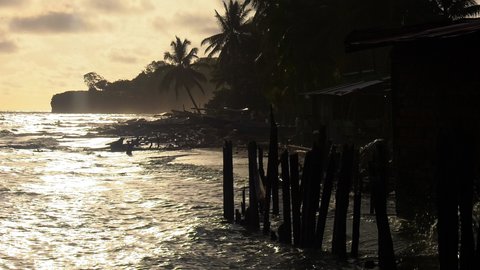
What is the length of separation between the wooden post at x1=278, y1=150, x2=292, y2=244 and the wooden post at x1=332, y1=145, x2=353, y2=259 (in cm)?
107

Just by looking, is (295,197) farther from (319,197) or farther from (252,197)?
(252,197)

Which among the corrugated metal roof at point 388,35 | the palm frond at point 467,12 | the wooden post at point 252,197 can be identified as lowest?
the wooden post at point 252,197

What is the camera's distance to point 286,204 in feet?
30.1

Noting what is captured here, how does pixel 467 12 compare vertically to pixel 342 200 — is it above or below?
above

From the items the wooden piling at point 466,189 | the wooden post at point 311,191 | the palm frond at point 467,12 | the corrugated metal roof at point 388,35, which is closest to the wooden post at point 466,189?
the wooden piling at point 466,189

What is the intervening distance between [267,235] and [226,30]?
141 feet

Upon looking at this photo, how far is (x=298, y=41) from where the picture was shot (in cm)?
2845

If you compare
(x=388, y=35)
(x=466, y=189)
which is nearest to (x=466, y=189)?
(x=466, y=189)

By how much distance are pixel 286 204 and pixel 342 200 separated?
1.46m

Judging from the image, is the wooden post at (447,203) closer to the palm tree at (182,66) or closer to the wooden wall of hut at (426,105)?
the wooden wall of hut at (426,105)

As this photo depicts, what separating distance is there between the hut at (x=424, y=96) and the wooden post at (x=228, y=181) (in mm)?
3316

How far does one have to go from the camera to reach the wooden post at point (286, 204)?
9.11m

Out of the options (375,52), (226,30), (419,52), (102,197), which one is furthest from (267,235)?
(226,30)

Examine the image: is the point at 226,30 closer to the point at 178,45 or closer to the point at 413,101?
the point at 178,45
